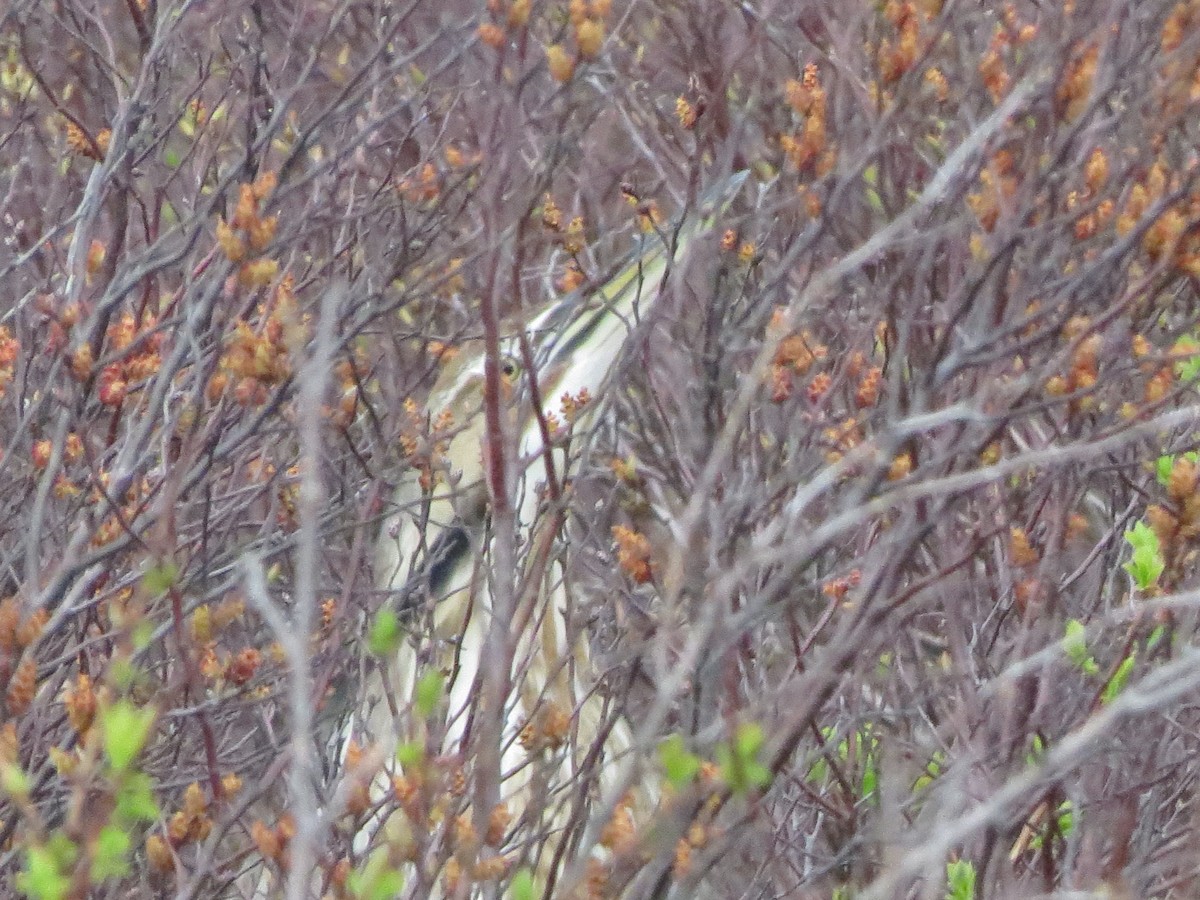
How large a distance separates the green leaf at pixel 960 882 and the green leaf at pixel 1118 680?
0.36m

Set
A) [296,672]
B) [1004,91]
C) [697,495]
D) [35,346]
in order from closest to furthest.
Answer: [296,672], [697,495], [1004,91], [35,346]

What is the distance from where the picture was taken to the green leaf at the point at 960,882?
2.69 metres

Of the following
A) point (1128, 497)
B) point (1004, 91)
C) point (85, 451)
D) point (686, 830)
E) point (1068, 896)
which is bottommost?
point (1128, 497)

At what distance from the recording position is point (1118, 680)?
9.47ft

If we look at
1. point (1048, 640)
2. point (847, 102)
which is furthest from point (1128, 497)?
point (847, 102)

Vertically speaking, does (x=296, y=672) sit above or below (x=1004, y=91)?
above

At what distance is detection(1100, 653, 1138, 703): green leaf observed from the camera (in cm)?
281

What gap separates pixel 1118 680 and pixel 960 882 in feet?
1.52

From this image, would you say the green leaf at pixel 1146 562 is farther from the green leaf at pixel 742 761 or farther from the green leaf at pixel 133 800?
the green leaf at pixel 133 800

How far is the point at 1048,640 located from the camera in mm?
2883

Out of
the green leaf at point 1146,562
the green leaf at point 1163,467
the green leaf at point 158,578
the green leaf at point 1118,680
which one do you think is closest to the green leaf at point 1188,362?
the green leaf at point 1163,467

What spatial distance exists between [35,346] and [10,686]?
4.41 ft

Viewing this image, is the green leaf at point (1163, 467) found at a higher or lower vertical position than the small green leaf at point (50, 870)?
lower

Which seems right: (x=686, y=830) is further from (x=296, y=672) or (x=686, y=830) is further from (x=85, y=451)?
(x=85, y=451)
